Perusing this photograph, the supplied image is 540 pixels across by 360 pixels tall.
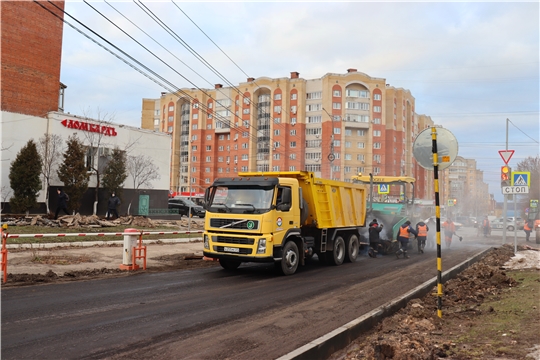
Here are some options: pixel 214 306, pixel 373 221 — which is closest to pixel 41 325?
pixel 214 306

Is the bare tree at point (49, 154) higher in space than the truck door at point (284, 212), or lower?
higher

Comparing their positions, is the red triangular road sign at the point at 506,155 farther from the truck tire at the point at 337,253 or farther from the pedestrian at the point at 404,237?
the truck tire at the point at 337,253

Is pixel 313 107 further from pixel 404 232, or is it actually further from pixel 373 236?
pixel 404 232

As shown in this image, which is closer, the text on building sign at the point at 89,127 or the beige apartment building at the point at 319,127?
the text on building sign at the point at 89,127

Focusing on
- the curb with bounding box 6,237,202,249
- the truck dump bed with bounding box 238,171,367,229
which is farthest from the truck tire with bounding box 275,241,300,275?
the curb with bounding box 6,237,202,249

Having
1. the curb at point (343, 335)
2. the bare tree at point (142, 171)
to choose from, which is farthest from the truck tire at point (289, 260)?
the bare tree at point (142, 171)

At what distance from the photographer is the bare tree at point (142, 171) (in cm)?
3394

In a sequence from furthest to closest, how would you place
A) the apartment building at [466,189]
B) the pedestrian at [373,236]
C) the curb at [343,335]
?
the apartment building at [466,189] → the pedestrian at [373,236] → the curb at [343,335]

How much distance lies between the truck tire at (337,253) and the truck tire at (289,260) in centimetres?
220

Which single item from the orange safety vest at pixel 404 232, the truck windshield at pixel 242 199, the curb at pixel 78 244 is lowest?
the curb at pixel 78 244

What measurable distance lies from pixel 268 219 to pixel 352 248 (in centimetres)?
565

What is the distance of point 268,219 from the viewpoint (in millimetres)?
11195

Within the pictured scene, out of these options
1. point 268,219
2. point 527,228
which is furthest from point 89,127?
point 527,228

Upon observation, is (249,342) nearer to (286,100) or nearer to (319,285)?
(319,285)
